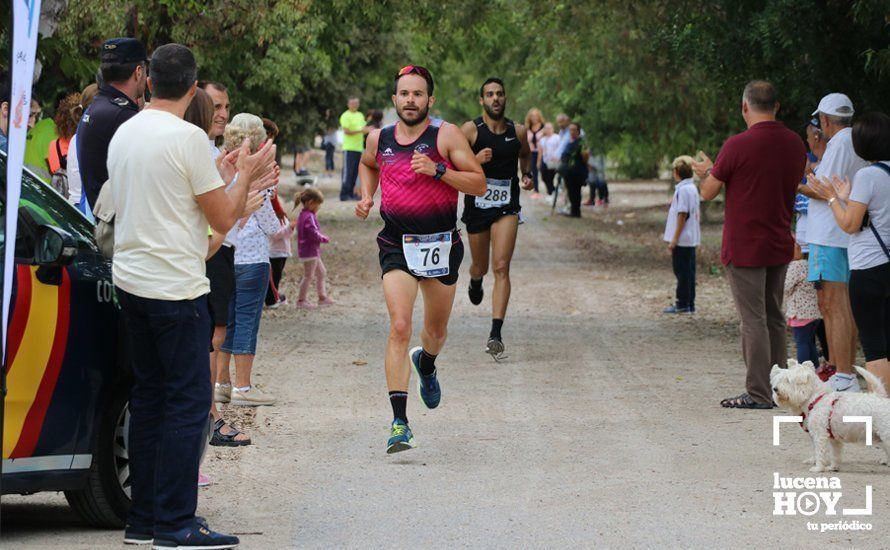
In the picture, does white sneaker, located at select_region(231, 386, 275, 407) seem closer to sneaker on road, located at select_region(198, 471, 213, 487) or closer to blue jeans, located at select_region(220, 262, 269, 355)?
blue jeans, located at select_region(220, 262, 269, 355)

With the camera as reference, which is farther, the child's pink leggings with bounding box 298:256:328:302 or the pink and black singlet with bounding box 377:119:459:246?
the child's pink leggings with bounding box 298:256:328:302

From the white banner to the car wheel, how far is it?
147cm

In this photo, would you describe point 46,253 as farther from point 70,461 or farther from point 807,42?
point 807,42

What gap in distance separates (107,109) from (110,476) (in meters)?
1.87

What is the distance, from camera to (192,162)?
20.0 ft

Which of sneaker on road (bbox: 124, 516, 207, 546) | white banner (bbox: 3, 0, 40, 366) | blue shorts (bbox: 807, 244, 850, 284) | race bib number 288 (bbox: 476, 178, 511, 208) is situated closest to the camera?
white banner (bbox: 3, 0, 40, 366)

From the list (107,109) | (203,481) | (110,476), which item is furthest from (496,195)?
(110,476)

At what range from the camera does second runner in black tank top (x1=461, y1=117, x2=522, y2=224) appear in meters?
12.9

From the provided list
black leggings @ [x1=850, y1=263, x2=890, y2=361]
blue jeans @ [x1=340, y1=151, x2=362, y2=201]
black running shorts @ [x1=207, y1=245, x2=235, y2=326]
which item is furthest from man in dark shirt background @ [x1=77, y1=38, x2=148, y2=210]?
blue jeans @ [x1=340, y1=151, x2=362, y2=201]

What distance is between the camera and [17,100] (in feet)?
17.1

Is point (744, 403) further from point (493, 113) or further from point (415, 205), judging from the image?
point (493, 113)

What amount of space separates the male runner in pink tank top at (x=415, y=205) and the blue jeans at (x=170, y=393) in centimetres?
248

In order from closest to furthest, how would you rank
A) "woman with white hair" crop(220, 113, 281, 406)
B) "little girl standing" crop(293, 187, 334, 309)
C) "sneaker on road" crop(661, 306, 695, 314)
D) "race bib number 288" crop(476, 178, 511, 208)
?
1. "woman with white hair" crop(220, 113, 281, 406)
2. "race bib number 288" crop(476, 178, 511, 208)
3. "little girl standing" crop(293, 187, 334, 309)
4. "sneaker on road" crop(661, 306, 695, 314)

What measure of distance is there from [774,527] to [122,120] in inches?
147
